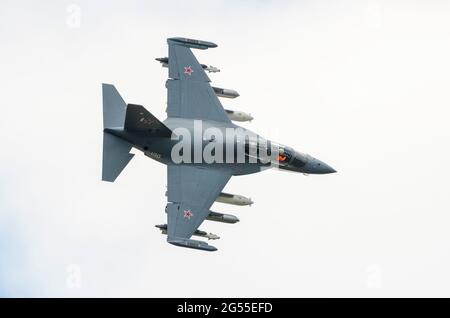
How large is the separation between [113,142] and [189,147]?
14.6 ft

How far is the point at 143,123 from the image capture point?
70.8 meters

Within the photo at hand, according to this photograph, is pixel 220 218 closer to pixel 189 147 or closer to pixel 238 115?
pixel 189 147

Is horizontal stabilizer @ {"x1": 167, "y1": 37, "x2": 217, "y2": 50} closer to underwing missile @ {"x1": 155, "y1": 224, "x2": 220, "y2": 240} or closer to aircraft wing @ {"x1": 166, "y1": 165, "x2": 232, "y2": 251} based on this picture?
aircraft wing @ {"x1": 166, "y1": 165, "x2": 232, "y2": 251}

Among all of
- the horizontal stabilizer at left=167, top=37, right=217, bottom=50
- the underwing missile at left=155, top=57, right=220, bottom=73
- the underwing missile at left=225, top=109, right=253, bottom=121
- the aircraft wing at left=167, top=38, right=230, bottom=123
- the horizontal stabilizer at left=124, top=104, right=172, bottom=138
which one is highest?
the horizontal stabilizer at left=167, top=37, right=217, bottom=50

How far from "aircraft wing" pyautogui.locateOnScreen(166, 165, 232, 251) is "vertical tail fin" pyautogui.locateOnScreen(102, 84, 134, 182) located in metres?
2.79

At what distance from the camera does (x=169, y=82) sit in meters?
74.2

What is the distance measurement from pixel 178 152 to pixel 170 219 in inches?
162

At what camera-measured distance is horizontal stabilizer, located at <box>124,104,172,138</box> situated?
70125 millimetres

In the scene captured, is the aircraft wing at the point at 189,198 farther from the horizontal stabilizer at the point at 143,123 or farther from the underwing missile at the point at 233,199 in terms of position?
the horizontal stabilizer at the point at 143,123

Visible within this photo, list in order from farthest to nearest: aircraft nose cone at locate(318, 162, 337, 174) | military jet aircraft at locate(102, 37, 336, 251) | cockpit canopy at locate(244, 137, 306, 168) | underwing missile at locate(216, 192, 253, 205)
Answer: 1. aircraft nose cone at locate(318, 162, 337, 174)
2. cockpit canopy at locate(244, 137, 306, 168)
3. underwing missile at locate(216, 192, 253, 205)
4. military jet aircraft at locate(102, 37, 336, 251)

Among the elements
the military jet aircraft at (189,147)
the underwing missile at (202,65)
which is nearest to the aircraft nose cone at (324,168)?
the military jet aircraft at (189,147)

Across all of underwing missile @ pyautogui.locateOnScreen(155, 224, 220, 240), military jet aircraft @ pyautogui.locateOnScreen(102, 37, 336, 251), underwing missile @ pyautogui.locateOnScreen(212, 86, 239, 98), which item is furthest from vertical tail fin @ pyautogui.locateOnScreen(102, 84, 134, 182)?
underwing missile @ pyautogui.locateOnScreen(212, 86, 239, 98)

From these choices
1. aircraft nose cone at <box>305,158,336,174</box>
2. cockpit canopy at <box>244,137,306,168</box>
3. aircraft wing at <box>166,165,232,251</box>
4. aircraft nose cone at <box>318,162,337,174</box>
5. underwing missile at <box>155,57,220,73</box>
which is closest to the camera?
aircraft wing at <box>166,165,232,251</box>

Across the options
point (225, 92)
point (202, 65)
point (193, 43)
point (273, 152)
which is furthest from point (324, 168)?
point (193, 43)
